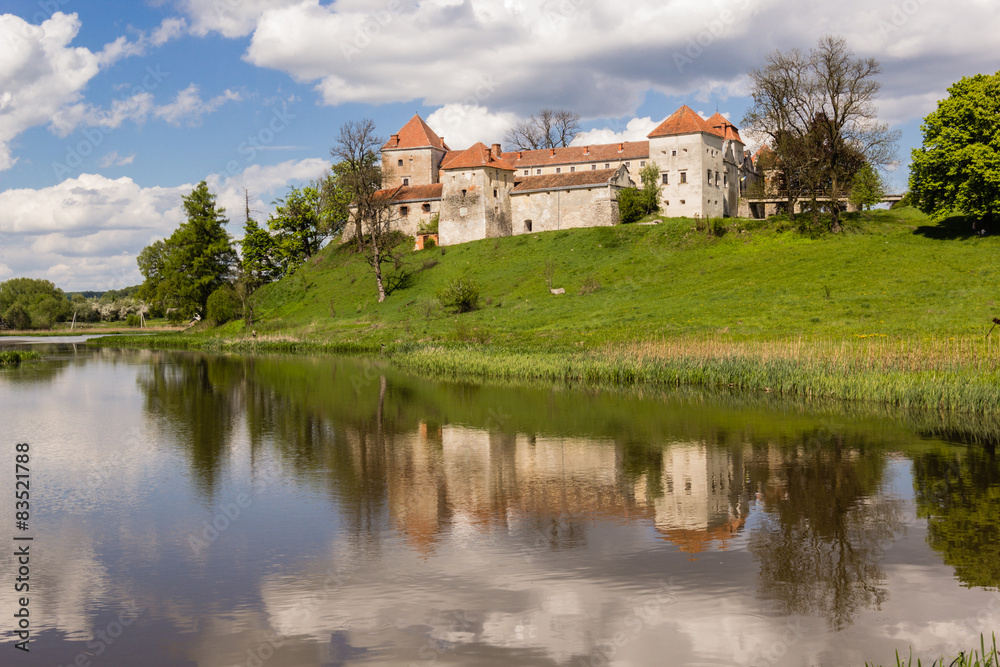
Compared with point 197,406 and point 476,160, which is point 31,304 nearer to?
point 476,160

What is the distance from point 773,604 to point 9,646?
8.07 meters

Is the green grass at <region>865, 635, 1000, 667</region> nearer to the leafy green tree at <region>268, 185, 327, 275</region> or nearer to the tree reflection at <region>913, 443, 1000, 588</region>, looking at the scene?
the tree reflection at <region>913, 443, 1000, 588</region>

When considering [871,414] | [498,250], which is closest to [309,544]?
[871,414]

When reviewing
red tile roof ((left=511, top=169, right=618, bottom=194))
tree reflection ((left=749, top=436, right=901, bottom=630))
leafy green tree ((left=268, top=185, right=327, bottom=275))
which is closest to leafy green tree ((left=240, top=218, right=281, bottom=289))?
leafy green tree ((left=268, top=185, right=327, bottom=275))

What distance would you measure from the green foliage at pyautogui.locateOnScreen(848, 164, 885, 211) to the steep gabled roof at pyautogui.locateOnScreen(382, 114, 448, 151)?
44.3 meters

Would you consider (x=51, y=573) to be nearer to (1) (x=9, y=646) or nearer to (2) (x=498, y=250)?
(1) (x=9, y=646)

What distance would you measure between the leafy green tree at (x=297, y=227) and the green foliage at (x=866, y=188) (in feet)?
166

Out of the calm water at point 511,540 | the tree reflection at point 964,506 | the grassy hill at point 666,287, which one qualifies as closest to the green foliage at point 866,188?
the grassy hill at point 666,287

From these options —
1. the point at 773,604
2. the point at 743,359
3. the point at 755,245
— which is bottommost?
the point at 773,604

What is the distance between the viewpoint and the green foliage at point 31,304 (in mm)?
108562

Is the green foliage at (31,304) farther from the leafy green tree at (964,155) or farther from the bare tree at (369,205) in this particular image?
the leafy green tree at (964,155)

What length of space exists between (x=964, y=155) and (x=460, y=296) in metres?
34.0

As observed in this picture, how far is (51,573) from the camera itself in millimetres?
10188

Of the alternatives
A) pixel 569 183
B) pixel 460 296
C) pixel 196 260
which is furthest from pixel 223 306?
pixel 569 183
